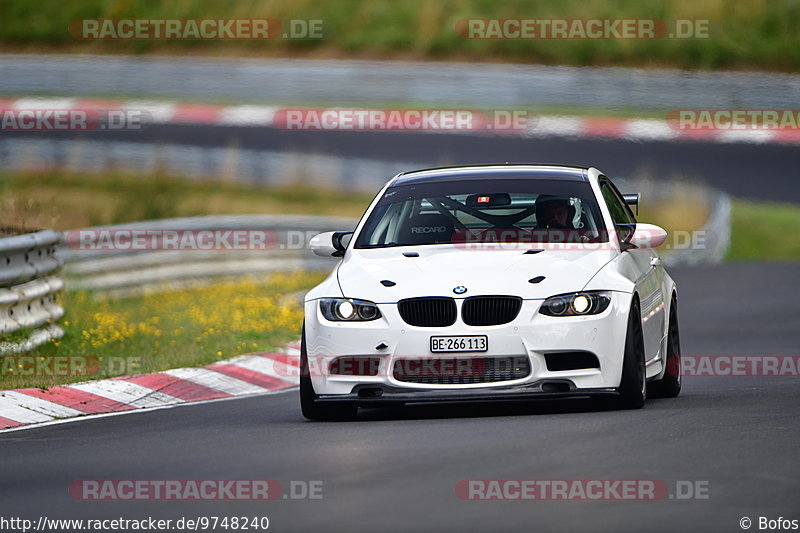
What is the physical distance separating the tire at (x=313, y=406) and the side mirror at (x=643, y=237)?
6.77ft

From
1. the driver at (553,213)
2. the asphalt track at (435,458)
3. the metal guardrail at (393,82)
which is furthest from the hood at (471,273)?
the metal guardrail at (393,82)

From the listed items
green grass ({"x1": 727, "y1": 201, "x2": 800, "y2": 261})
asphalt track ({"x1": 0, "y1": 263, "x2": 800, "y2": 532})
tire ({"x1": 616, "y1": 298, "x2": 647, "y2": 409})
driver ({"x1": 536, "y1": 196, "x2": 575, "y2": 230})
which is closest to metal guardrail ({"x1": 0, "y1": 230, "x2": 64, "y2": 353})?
asphalt track ({"x1": 0, "y1": 263, "x2": 800, "y2": 532})

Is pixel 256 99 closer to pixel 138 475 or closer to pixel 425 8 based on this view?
pixel 425 8

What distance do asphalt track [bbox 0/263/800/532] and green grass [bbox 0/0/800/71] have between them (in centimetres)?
2484

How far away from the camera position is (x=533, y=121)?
30.3m

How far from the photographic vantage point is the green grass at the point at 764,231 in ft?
78.7

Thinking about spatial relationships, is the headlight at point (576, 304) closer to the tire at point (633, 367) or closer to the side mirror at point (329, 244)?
the tire at point (633, 367)

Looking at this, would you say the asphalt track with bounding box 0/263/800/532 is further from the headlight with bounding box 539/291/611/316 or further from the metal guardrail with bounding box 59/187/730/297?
the metal guardrail with bounding box 59/187/730/297

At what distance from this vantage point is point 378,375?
Answer: 31.9 feet

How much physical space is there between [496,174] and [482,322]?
1786 millimetres

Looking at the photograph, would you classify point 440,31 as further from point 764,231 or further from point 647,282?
point 647,282

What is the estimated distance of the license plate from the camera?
376 inches

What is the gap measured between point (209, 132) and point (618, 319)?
22.2 m

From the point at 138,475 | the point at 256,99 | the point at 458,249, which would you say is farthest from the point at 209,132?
the point at 138,475
